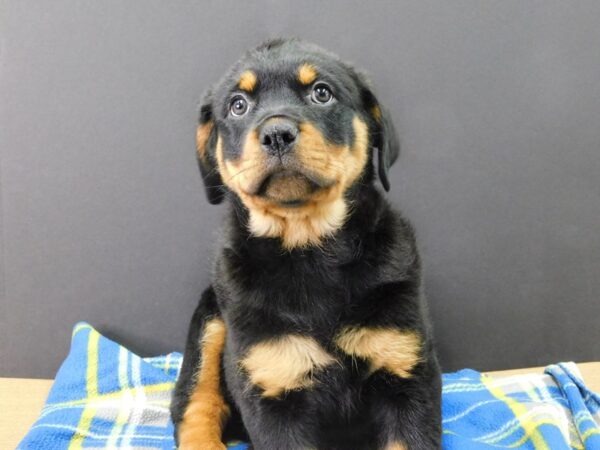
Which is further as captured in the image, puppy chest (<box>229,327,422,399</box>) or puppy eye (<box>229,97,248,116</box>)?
puppy eye (<box>229,97,248,116</box>)

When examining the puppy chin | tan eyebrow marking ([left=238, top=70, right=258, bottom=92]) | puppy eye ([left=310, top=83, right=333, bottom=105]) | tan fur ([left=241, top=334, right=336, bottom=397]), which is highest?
tan eyebrow marking ([left=238, top=70, right=258, bottom=92])

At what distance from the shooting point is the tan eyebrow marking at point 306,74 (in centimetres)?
168

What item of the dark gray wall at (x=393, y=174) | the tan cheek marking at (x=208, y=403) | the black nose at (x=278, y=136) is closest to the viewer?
the black nose at (x=278, y=136)

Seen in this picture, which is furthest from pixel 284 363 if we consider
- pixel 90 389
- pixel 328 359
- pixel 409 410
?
pixel 90 389

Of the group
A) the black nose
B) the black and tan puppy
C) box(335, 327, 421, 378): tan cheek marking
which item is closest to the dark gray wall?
the black and tan puppy

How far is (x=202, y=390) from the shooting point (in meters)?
2.04

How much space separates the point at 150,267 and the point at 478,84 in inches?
73.7

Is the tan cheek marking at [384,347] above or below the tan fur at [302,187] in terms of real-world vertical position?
below

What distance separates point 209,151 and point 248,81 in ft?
1.16

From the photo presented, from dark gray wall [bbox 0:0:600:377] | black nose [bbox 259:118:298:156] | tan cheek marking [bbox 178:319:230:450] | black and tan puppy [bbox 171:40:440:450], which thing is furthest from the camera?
dark gray wall [bbox 0:0:600:377]

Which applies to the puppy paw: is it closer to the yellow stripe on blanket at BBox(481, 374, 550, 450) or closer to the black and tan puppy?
the black and tan puppy

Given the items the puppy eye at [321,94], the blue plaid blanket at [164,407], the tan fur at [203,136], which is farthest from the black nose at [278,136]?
the blue plaid blanket at [164,407]

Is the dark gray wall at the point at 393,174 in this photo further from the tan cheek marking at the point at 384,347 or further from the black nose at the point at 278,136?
the black nose at the point at 278,136

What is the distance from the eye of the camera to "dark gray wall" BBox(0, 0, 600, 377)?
2.60 metres
